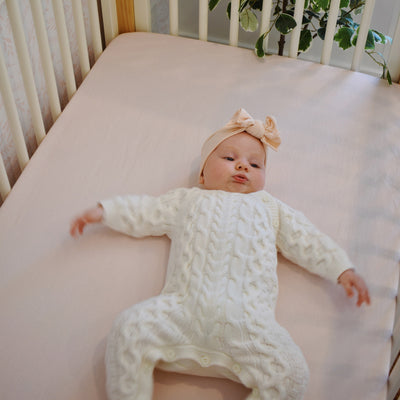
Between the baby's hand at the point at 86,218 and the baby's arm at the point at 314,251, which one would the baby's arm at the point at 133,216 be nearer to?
the baby's hand at the point at 86,218

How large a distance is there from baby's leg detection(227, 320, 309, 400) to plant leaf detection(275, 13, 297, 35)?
956mm

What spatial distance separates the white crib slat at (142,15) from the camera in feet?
5.33

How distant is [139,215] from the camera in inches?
43.9

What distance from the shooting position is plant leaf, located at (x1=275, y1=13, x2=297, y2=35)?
4.94 ft

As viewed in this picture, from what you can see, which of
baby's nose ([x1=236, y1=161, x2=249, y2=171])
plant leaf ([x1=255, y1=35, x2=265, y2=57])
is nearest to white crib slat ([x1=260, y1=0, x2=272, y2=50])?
plant leaf ([x1=255, y1=35, x2=265, y2=57])

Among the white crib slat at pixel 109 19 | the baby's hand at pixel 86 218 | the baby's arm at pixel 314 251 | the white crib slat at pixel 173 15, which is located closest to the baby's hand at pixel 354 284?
the baby's arm at pixel 314 251

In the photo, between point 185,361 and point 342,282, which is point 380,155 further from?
point 185,361

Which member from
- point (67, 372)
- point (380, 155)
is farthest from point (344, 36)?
point (67, 372)

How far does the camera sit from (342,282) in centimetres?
103

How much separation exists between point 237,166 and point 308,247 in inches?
9.3

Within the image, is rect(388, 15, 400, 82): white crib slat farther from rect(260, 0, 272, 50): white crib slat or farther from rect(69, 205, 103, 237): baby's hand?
rect(69, 205, 103, 237): baby's hand

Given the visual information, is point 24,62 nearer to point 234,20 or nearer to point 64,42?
point 64,42

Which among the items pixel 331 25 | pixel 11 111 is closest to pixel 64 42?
pixel 11 111

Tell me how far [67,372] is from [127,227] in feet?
1.06
